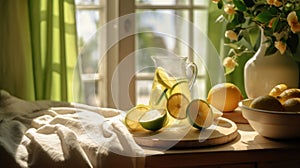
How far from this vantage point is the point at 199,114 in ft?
4.80

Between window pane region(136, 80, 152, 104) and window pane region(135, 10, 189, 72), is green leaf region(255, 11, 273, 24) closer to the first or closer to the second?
window pane region(135, 10, 189, 72)

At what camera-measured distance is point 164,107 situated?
59.4 inches

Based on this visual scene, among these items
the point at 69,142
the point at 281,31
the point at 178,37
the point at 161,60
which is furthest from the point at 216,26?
the point at 69,142

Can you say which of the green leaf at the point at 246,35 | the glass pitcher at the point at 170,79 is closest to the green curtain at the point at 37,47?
the glass pitcher at the point at 170,79

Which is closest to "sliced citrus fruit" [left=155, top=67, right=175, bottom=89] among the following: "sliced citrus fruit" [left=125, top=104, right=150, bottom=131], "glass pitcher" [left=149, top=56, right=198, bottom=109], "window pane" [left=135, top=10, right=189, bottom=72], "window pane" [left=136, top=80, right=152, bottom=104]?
"glass pitcher" [left=149, top=56, right=198, bottom=109]

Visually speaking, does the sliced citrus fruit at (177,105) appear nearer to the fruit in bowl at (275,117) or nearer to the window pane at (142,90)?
the fruit in bowl at (275,117)

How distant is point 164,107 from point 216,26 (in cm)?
63

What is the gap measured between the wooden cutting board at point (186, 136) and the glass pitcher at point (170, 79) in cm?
10

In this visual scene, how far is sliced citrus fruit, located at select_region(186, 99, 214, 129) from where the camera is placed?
4.78 ft

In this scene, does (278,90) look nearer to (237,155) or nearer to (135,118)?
(237,155)

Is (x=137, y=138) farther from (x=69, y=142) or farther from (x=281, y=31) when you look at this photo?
(x=281, y=31)

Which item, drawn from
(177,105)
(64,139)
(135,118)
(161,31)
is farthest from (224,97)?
(64,139)

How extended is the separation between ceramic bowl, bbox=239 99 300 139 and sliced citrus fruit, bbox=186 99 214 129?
115mm

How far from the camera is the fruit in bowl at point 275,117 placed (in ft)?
4.58
